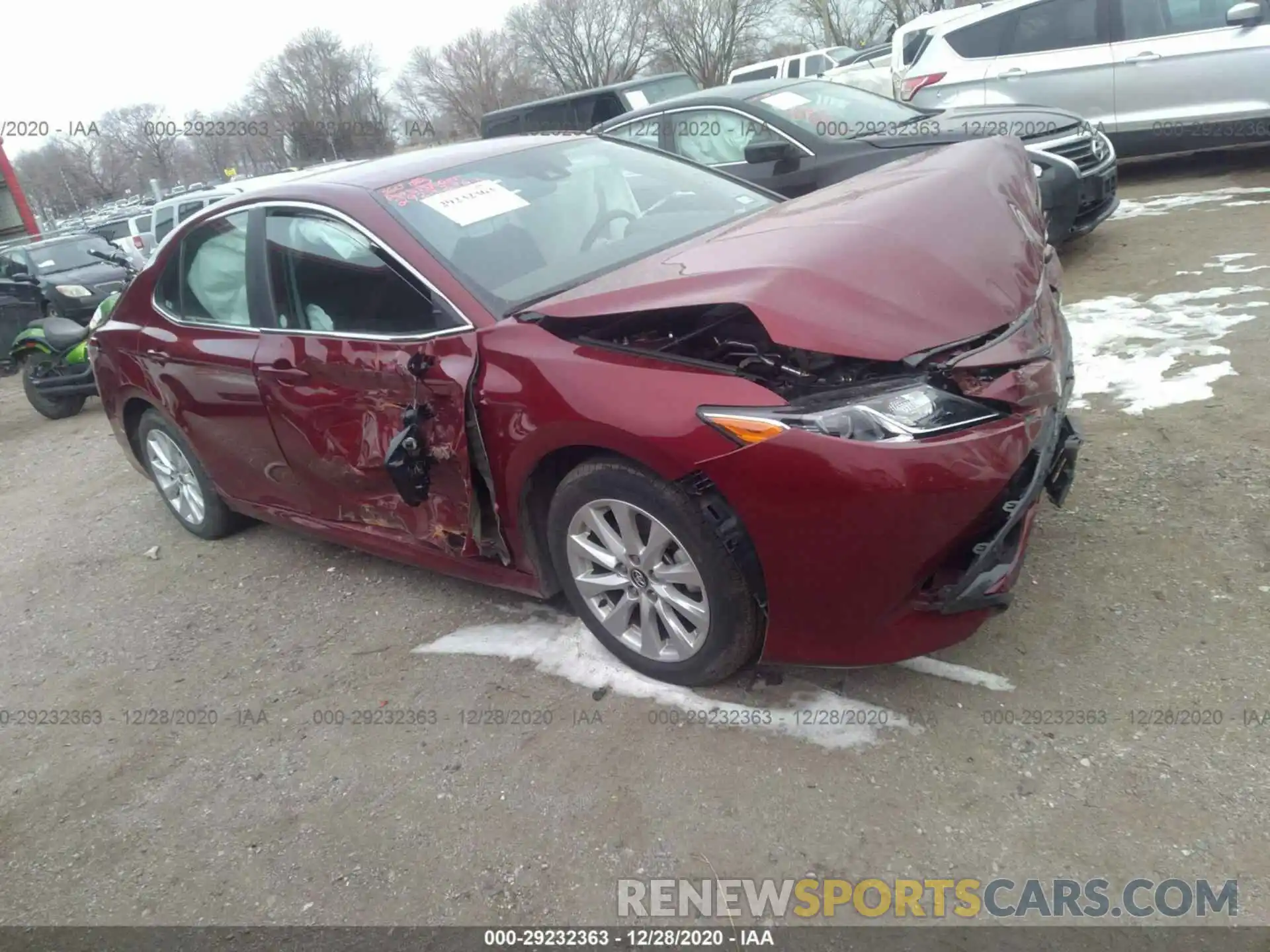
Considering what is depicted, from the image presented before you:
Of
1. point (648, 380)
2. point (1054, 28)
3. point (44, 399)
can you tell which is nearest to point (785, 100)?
point (1054, 28)

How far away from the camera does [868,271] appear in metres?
2.51

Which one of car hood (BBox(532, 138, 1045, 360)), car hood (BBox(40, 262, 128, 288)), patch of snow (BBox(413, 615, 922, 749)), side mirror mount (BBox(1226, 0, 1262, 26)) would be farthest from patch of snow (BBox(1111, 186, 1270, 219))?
car hood (BBox(40, 262, 128, 288))

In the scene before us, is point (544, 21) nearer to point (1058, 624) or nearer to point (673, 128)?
point (673, 128)

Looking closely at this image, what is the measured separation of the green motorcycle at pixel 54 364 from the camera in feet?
27.0

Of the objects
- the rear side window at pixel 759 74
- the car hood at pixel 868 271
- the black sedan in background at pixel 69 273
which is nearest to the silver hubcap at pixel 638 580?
the car hood at pixel 868 271

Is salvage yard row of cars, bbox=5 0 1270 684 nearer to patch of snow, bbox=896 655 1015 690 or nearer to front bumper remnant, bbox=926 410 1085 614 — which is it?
front bumper remnant, bbox=926 410 1085 614

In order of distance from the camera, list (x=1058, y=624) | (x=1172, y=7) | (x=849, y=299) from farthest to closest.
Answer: (x=1172, y=7) → (x=1058, y=624) → (x=849, y=299)

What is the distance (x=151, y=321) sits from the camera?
434 cm

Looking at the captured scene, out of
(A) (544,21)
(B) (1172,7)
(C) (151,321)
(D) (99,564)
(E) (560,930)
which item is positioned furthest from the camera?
(A) (544,21)

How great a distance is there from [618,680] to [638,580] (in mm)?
433

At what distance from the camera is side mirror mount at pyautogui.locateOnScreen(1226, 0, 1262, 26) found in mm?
7680

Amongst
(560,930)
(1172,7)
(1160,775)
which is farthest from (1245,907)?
(1172,7)

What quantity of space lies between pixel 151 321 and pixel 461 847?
3088 millimetres

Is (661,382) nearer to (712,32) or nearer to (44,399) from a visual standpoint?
(44,399)
